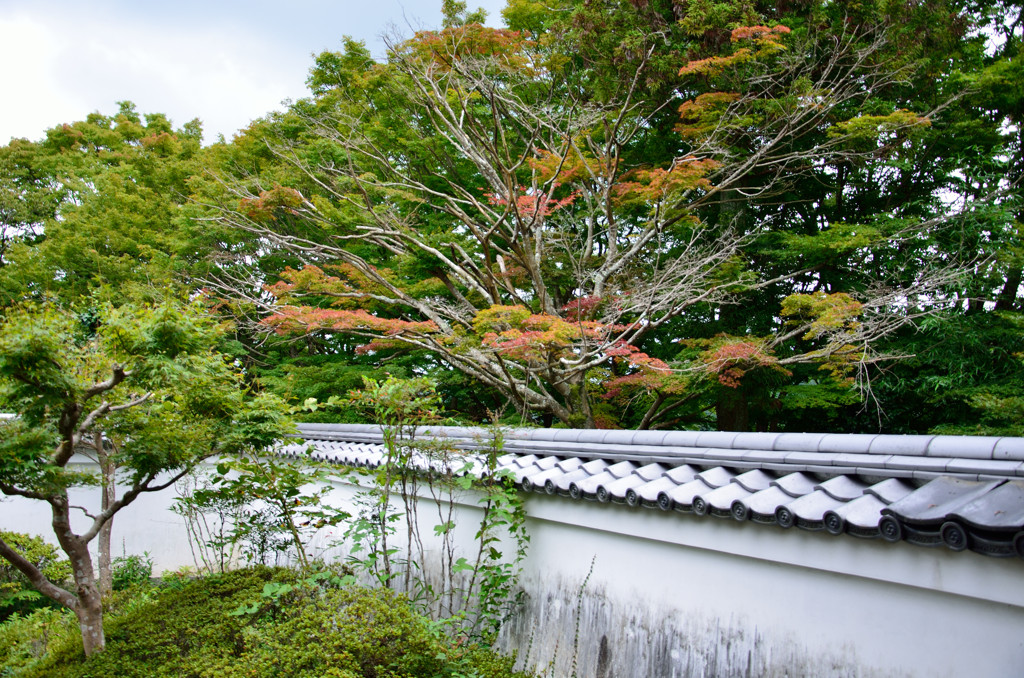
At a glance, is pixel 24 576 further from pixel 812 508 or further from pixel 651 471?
pixel 812 508

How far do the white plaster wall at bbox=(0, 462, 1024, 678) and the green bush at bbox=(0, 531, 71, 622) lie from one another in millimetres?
7861

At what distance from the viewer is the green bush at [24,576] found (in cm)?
925

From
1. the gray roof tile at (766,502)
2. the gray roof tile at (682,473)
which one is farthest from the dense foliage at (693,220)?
the gray roof tile at (766,502)

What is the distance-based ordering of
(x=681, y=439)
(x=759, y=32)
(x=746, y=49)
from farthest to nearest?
1. (x=759, y=32)
2. (x=746, y=49)
3. (x=681, y=439)

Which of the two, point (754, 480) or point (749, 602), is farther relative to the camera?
point (754, 480)

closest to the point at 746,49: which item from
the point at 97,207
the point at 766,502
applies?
the point at 766,502

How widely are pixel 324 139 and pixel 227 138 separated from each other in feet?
32.3

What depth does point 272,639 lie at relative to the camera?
4.51 m

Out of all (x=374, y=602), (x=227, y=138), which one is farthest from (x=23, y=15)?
(x=374, y=602)

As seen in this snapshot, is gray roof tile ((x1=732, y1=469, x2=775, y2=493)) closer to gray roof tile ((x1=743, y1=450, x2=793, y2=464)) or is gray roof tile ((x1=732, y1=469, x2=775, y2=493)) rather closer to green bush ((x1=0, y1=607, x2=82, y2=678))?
gray roof tile ((x1=743, y1=450, x2=793, y2=464))

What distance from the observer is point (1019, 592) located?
8.26 ft

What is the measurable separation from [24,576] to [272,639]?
7774 mm

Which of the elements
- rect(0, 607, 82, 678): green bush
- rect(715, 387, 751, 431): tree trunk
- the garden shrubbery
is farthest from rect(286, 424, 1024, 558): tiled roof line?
rect(715, 387, 751, 431): tree trunk

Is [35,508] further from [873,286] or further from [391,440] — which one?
[873,286]
